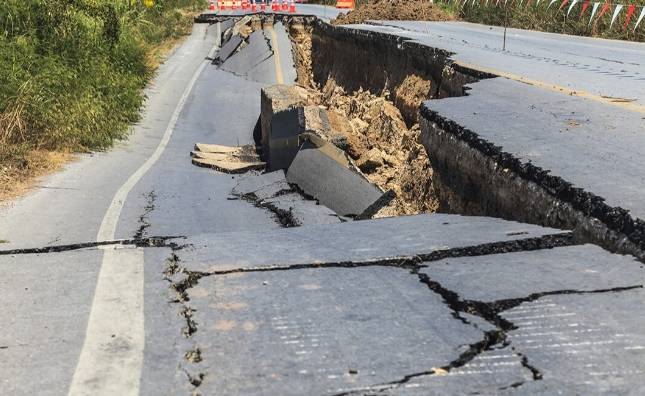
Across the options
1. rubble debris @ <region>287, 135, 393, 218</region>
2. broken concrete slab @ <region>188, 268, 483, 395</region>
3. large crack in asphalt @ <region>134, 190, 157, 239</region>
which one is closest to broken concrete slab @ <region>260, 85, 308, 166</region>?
rubble debris @ <region>287, 135, 393, 218</region>

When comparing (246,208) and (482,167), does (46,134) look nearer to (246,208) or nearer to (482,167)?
(246,208)

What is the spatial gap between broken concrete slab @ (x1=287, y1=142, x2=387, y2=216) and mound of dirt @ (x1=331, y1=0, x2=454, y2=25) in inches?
516

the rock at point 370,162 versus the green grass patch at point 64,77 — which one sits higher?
the green grass patch at point 64,77

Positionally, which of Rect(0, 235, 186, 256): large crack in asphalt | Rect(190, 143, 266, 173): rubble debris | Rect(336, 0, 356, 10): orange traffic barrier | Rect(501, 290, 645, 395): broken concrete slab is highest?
Rect(336, 0, 356, 10): orange traffic barrier

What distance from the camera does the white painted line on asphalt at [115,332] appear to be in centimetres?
240

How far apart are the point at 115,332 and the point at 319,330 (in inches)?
31.4

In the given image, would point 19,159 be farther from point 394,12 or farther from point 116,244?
point 394,12

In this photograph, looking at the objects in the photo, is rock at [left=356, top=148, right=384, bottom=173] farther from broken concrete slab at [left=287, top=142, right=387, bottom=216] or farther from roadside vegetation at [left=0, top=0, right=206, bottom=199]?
roadside vegetation at [left=0, top=0, right=206, bottom=199]

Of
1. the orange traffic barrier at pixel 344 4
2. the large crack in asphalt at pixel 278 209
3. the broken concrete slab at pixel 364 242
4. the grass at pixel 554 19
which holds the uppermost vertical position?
the orange traffic barrier at pixel 344 4

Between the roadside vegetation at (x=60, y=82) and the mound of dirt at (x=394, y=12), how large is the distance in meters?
7.13

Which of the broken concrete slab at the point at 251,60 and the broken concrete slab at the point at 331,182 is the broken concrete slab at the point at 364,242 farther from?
the broken concrete slab at the point at 251,60

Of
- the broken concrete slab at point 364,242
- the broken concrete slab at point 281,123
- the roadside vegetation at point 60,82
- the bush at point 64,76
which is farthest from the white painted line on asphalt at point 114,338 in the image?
the broken concrete slab at point 281,123

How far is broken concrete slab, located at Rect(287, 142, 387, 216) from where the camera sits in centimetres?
754

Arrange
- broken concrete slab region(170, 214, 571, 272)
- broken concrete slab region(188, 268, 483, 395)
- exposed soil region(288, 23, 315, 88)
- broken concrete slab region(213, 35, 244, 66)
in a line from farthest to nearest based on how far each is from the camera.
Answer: broken concrete slab region(213, 35, 244, 66)
exposed soil region(288, 23, 315, 88)
broken concrete slab region(170, 214, 571, 272)
broken concrete slab region(188, 268, 483, 395)
